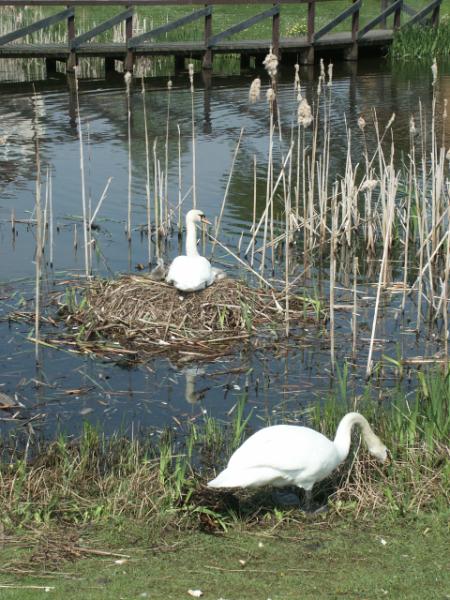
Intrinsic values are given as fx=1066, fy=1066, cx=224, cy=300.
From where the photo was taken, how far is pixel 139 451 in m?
7.33

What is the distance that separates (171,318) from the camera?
33.5 feet

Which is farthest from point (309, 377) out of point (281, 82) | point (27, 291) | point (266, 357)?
point (281, 82)

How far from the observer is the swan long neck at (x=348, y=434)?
6.77 metres

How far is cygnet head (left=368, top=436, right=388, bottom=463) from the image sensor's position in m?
6.91

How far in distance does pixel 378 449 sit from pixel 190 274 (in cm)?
378

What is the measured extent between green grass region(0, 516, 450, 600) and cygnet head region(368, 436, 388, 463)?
0.54m

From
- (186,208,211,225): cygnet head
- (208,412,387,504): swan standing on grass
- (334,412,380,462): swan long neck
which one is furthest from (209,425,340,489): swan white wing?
(186,208,211,225): cygnet head

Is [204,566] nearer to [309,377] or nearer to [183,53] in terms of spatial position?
[309,377]

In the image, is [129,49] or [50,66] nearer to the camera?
[129,49]

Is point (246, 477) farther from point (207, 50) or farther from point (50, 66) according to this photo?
point (50, 66)

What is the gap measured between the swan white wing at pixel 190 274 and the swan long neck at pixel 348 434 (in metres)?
3.67

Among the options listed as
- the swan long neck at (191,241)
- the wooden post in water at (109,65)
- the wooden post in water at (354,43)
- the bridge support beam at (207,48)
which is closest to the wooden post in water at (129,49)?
the wooden post in water at (109,65)

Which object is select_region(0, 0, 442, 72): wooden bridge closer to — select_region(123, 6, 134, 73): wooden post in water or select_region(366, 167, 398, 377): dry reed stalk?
select_region(123, 6, 134, 73): wooden post in water

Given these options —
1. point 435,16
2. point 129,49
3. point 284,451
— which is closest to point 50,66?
point 129,49
